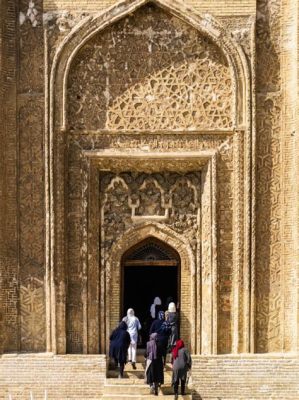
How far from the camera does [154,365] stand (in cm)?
912

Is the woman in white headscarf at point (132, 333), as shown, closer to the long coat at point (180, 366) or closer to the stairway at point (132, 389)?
the stairway at point (132, 389)

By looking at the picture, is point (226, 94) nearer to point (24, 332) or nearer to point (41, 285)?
point (41, 285)

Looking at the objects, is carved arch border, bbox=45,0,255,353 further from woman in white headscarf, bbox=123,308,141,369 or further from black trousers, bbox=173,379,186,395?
black trousers, bbox=173,379,186,395

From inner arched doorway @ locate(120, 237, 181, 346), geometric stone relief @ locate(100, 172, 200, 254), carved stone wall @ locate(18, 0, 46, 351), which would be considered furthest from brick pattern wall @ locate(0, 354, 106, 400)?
inner arched doorway @ locate(120, 237, 181, 346)

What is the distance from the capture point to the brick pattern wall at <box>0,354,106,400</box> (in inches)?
377

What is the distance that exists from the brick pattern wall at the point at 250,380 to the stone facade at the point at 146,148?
0.06m

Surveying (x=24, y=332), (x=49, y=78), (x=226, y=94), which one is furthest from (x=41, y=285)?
(x=226, y=94)

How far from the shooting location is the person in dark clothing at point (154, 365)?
29.9 feet

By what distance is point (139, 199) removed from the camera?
32.9ft

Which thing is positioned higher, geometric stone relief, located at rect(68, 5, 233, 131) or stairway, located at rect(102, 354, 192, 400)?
geometric stone relief, located at rect(68, 5, 233, 131)

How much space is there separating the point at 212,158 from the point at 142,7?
2.15m

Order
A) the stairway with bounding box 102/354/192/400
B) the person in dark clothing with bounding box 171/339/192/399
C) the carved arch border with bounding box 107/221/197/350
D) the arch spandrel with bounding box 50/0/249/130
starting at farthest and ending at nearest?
the carved arch border with bounding box 107/221/197/350, the arch spandrel with bounding box 50/0/249/130, the stairway with bounding box 102/354/192/400, the person in dark clothing with bounding box 171/339/192/399

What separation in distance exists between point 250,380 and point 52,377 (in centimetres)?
254

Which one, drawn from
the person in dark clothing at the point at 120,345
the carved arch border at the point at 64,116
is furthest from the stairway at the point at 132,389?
the carved arch border at the point at 64,116
